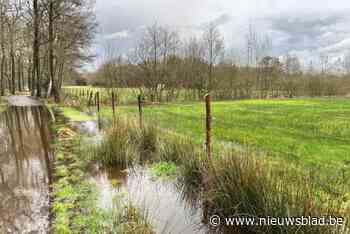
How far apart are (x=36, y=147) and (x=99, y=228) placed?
210 inches

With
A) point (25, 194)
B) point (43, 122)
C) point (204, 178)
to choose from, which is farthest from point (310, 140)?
point (43, 122)

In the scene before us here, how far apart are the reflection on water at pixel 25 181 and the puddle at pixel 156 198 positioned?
33.7 inches

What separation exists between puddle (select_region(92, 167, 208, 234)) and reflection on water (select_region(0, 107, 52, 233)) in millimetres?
856

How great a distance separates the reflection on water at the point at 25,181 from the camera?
362 cm

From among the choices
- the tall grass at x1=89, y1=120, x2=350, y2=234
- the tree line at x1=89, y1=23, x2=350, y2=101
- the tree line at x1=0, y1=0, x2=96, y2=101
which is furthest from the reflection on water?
the tree line at x1=89, y1=23, x2=350, y2=101

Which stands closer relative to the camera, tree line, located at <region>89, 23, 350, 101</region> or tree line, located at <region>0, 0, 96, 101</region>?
tree line, located at <region>0, 0, 96, 101</region>

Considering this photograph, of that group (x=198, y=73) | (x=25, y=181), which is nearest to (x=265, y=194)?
(x=25, y=181)

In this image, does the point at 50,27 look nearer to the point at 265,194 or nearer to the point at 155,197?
the point at 155,197

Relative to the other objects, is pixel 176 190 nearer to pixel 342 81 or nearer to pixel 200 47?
pixel 200 47

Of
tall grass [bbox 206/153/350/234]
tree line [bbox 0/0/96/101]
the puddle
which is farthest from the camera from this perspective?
tree line [bbox 0/0/96/101]

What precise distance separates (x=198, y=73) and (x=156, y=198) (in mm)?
27018

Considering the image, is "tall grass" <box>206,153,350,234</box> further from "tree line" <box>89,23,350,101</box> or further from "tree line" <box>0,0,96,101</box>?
"tree line" <box>89,23,350,101</box>

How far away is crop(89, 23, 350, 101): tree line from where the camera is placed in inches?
1105

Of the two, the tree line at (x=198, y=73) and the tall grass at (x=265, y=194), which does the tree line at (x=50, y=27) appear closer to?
the tree line at (x=198, y=73)
